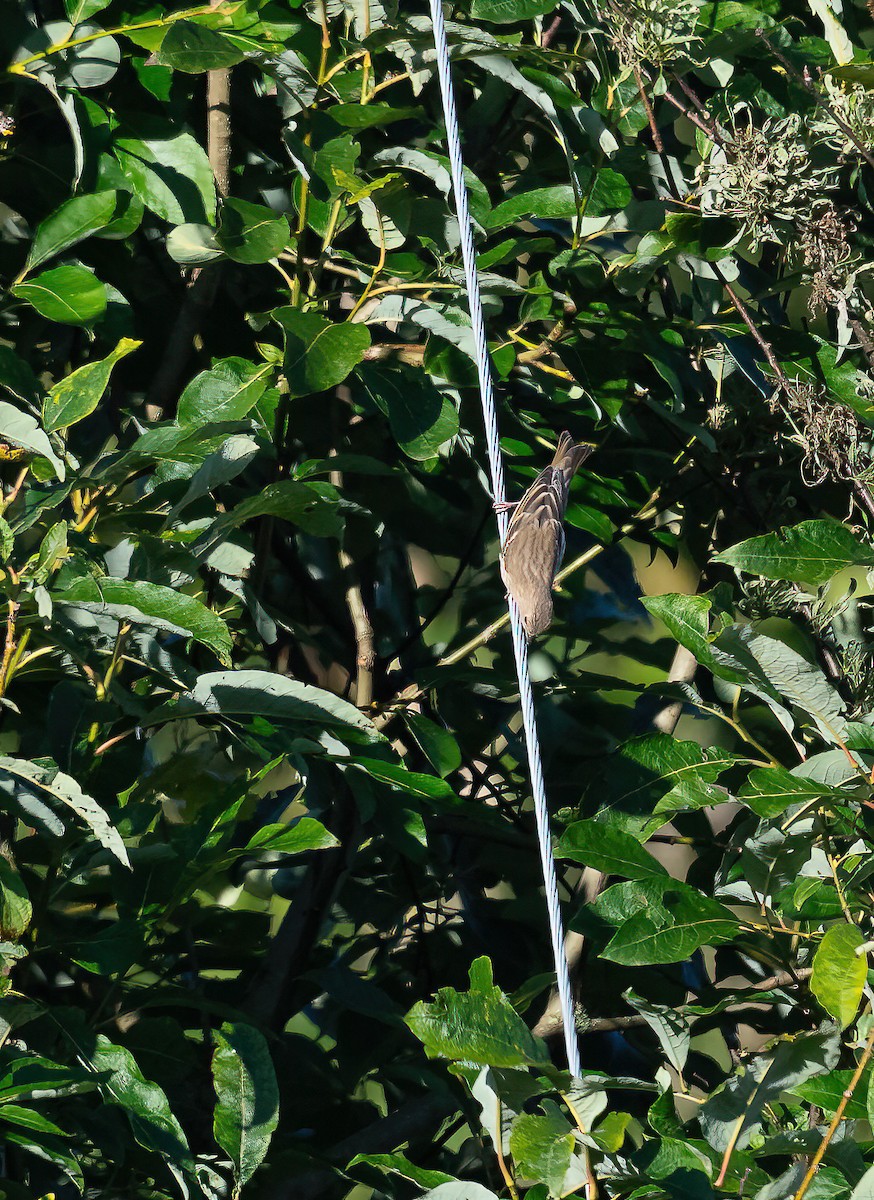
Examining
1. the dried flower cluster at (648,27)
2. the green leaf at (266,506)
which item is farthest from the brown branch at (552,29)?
the green leaf at (266,506)

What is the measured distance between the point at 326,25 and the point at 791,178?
2.50ft

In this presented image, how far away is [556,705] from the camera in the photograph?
2.91m

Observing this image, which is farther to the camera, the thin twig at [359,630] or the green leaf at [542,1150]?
the thin twig at [359,630]

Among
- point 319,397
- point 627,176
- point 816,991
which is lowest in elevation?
point 816,991

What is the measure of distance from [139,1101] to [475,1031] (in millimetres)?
524

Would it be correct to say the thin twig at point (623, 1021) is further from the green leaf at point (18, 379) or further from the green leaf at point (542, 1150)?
the green leaf at point (18, 379)

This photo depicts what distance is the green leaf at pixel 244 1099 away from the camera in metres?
1.87

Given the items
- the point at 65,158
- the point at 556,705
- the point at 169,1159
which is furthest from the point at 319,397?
the point at 169,1159

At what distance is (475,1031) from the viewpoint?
1.53 meters

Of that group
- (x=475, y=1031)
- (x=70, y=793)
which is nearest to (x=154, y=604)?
(x=70, y=793)

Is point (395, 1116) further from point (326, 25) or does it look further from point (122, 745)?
point (326, 25)

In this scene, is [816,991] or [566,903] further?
[566,903]

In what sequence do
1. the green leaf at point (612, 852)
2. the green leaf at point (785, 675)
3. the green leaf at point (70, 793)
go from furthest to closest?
the green leaf at point (612, 852) → the green leaf at point (785, 675) → the green leaf at point (70, 793)

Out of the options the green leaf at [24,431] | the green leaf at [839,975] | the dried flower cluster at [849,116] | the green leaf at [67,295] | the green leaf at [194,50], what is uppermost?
the green leaf at [194,50]
